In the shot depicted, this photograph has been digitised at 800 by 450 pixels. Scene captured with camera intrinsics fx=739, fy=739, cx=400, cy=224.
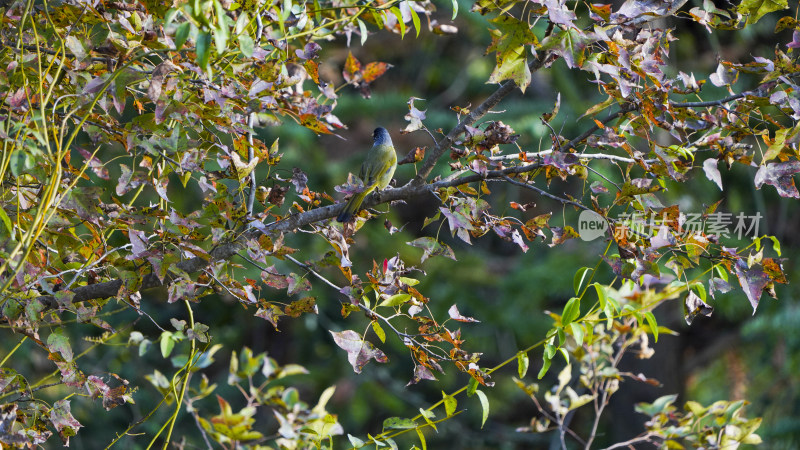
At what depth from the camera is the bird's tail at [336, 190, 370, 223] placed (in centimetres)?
125

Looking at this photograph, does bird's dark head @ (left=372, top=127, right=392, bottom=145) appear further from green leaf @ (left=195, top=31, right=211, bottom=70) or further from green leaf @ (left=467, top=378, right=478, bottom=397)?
green leaf @ (left=195, top=31, right=211, bottom=70)

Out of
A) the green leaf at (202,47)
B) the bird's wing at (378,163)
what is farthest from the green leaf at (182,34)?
the bird's wing at (378,163)

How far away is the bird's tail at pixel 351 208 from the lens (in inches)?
49.3

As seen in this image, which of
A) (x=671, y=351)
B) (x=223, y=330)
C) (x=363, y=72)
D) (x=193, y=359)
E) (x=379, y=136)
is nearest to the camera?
(x=193, y=359)

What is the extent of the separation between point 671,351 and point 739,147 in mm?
2989

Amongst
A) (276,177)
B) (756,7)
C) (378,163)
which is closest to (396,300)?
(276,177)

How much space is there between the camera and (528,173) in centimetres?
119

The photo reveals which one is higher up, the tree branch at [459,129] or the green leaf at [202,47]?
the green leaf at [202,47]

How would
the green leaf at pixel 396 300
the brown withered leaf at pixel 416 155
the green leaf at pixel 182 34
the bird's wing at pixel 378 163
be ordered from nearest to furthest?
the green leaf at pixel 182 34 < the green leaf at pixel 396 300 < the brown withered leaf at pixel 416 155 < the bird's wing at pixel 378 163

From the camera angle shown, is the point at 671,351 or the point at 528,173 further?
the point at 671,351

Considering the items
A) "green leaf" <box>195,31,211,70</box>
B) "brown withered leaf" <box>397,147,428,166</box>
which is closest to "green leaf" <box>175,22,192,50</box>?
"green leaf" <box>195,31,211,70</box>

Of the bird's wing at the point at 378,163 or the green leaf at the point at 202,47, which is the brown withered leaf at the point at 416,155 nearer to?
the green leaf at the point at 202,47

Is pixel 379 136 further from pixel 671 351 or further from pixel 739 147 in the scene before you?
pixel 671 351

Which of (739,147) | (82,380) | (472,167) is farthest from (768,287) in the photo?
(82,380)
